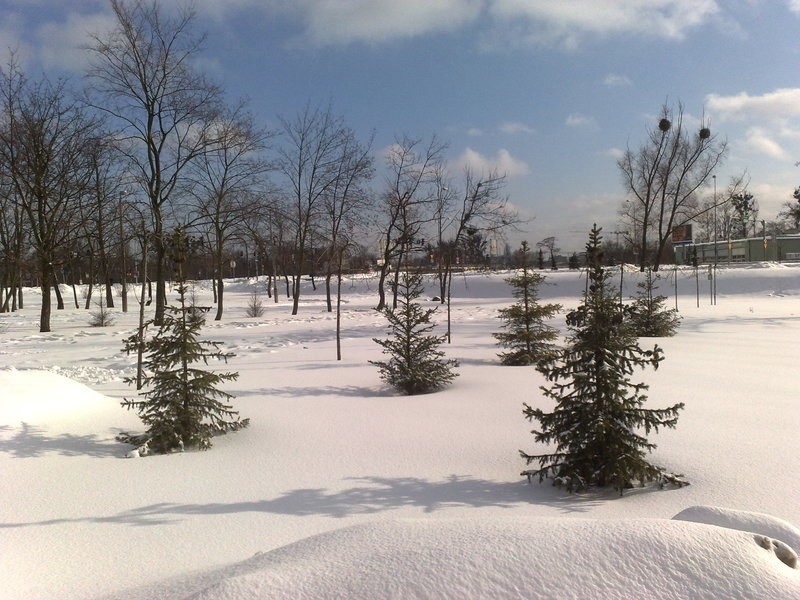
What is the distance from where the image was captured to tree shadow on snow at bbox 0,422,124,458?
5293 mm

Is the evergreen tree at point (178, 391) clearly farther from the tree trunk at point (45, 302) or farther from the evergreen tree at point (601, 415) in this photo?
the tree trunk at point (45, 302)

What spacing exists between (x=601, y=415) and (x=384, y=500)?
1879 mm

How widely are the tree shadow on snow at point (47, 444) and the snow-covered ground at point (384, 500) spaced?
0.03 meters

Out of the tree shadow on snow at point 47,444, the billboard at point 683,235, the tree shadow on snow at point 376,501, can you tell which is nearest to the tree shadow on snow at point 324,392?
the tree shadow on snow at point 47,444

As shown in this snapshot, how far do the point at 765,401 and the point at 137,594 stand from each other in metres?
7.55

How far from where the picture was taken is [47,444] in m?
5.53

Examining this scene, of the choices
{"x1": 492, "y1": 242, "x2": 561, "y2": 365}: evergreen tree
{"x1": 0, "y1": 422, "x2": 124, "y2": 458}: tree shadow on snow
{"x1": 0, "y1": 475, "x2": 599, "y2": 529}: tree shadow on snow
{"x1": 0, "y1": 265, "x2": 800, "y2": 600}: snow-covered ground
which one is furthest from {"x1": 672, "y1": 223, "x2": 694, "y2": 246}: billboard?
{"x1": 0, "y1": 422, "x2": 124, "y2": 458}: tree shadow on snow

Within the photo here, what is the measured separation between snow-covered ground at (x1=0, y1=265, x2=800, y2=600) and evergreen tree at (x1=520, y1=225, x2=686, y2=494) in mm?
177

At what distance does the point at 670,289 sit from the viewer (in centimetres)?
3450

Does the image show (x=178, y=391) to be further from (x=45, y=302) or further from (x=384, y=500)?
(x=45, y=302)

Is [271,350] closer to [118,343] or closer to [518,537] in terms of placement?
[118,343]

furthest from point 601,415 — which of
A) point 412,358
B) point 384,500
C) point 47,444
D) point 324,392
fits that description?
point 47,444

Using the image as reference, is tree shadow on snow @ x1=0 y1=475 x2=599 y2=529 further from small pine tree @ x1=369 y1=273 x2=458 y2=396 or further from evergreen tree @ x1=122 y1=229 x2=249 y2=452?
small pine tree @ x1=369 y1=273 x2=458 y2=396

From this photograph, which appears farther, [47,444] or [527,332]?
[527,332]
